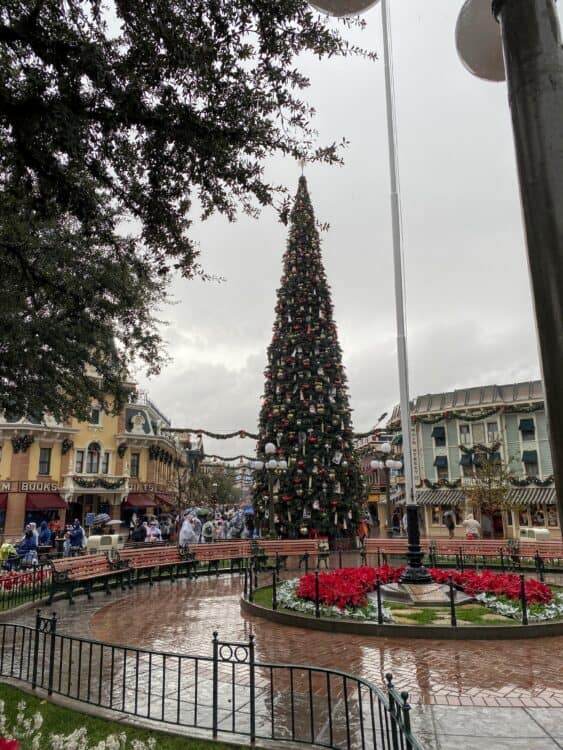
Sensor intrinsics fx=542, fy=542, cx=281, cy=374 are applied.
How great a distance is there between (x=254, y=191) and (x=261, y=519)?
19850 mm

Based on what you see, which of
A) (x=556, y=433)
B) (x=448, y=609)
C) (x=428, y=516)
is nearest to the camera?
(x=556, y=433)

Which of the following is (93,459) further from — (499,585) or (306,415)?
(499,585)

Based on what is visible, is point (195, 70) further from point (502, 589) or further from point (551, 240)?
point (502, 589)

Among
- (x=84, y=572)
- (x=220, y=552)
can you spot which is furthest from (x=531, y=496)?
(x=84, y=572)

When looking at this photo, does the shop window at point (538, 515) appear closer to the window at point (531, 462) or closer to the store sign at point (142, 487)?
the window at point (531, 462)

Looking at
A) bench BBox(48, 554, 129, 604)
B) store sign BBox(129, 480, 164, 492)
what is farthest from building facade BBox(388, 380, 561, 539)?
bench BBox(48, 554, 129, 604)

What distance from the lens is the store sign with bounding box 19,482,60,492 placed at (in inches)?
1422

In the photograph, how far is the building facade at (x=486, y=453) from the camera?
121ft

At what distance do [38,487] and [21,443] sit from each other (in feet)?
10.6

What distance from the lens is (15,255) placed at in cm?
987

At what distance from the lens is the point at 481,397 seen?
42094 millimetres

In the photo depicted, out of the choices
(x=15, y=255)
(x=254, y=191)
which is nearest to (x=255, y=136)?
(x=254, y=191)

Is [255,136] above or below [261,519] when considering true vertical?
above

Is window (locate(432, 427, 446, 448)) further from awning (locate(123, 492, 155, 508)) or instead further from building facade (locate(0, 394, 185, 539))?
awning (locate(123, 492, 155, 508))
